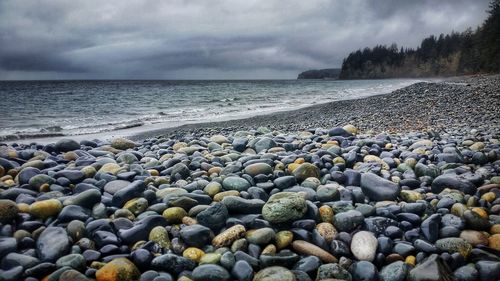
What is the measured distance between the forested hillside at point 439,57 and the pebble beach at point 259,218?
136 ft

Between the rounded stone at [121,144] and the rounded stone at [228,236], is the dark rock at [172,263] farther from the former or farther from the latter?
the rounded stone at [121,144]

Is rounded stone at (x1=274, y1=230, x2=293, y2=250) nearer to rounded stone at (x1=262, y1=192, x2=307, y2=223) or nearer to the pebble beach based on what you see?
the pebble beach

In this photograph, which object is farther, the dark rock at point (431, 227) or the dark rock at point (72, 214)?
the dark rock at point (72, 214)

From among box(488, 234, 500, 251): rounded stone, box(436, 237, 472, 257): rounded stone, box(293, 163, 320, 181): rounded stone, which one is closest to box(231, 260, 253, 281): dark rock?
box(436, 237, 472, 257): rounded stone

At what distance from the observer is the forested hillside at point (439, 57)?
3759cm

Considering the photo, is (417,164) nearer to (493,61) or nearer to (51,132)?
(51,132)

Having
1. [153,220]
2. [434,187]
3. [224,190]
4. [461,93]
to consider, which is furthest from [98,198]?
[461,93]

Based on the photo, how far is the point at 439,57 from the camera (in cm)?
8606

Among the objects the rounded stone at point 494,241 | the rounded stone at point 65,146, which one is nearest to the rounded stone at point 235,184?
the rounded stone at point 494,241

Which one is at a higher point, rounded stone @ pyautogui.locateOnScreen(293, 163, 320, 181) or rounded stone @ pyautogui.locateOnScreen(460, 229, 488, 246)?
rounded stone @ pyautogui.locateOnScreen(293, 163, 320, 181)

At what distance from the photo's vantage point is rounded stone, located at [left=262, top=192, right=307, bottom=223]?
8.46ft

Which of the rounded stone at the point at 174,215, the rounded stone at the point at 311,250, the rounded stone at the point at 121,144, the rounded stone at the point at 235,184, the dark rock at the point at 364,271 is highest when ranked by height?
the rounded stone at the point at 121,144

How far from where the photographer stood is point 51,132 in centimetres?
1017

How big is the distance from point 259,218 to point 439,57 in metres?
98.2
